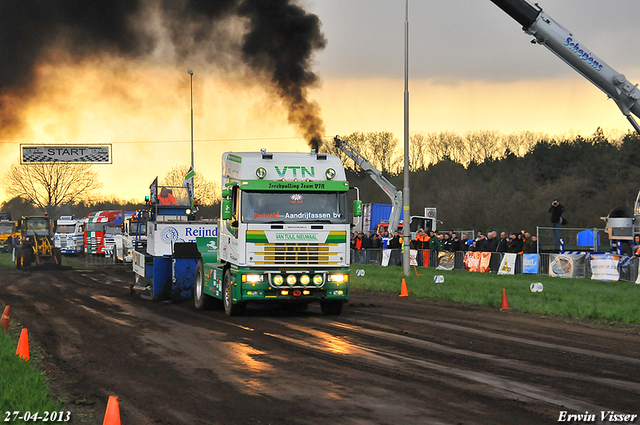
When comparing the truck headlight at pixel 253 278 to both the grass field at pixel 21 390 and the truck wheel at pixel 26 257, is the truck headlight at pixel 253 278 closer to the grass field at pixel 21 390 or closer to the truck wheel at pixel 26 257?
the grass field at pixel 21 390

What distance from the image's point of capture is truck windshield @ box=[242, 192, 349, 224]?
1569cm

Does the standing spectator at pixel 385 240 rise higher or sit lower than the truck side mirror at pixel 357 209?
lower

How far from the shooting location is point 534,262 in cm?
2711

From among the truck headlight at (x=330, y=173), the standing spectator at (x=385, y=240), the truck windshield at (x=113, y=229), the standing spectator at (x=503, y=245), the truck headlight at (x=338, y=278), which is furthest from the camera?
the truck windshield at (x=113, y=229)

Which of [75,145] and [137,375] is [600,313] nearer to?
[137,375]

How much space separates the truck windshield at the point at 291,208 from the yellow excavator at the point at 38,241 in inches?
1058

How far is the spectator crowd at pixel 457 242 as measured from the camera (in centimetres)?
2803

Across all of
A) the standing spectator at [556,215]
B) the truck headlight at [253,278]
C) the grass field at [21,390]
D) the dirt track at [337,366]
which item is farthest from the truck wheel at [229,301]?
the standing spectator at [556,215]

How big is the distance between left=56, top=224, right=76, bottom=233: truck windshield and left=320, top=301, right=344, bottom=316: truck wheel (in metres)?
45.5

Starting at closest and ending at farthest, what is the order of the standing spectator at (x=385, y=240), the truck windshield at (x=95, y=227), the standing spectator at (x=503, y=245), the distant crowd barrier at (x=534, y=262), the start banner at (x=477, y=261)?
the distant crowd barrier at (x=534, y=262) → the standing spectator at (x=503, y=245) → the start banner at (x=477, y=261) → the standing spectator at (x=385, y=240) → the truck windshield at (x=95, y=227)

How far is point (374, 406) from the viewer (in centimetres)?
782

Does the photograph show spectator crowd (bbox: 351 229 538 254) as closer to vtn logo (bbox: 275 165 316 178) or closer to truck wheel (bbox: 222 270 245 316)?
vtn logo (bbox: 275 165 316 178)

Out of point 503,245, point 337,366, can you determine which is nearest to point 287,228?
point 337,366

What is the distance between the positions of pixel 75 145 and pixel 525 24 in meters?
30.0
